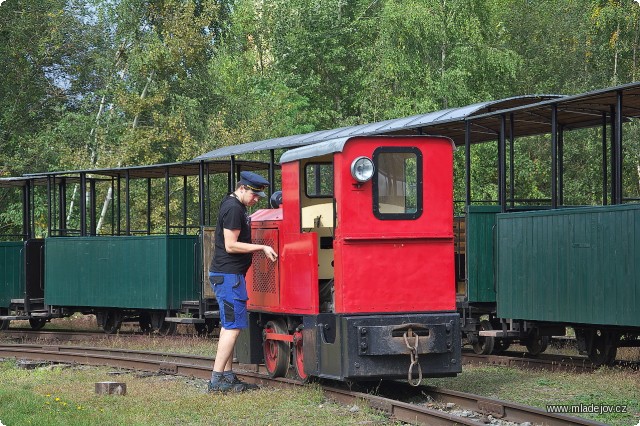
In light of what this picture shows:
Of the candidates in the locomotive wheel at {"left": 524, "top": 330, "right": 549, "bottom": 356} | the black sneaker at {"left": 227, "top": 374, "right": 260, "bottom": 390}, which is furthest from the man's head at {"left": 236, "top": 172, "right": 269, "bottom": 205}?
the locomotive wheel at {"left": 524, "top": 330, "right": 549, "bottom": 356}

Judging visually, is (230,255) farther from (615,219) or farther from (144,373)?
(615,219)

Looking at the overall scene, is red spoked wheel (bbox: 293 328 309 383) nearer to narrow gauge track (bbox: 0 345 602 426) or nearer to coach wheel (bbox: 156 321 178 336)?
narrow gauge track (bbox: 0 345 602 426)

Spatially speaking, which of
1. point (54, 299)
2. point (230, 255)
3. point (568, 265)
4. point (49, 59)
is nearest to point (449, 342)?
point (230, 255)

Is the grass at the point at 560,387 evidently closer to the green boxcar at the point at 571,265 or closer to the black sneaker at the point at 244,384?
the green boxcar at the point at 571,265

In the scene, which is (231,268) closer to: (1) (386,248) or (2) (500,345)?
(1) (386,248)

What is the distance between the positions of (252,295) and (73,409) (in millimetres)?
2869

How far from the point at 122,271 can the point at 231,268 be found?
9322 millimetres

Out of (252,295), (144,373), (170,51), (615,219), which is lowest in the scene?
(144,373)

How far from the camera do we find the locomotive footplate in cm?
1003

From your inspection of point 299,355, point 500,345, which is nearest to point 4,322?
point 500,345

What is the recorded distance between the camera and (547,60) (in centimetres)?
4138

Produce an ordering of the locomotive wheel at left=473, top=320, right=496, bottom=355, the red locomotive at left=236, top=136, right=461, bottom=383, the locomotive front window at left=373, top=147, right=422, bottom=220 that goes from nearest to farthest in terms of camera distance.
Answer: the red locomotive at left=236, top=136, right=461, bottom=383 → the locomotive front window at left=373, top=147, right=422, bottom=220 → the locomotive wheel at left=473, top=320, right=496, bottom=355

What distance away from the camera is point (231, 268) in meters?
11.0

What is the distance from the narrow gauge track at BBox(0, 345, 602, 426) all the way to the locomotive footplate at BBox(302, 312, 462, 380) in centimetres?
26
